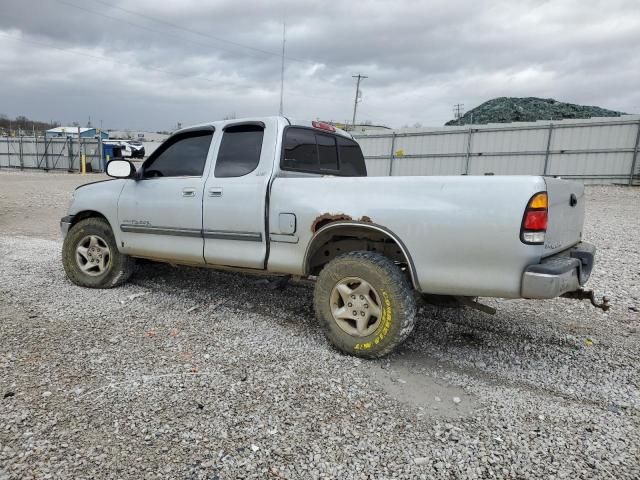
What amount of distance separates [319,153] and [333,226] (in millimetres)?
1251

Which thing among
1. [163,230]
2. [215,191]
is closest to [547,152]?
[215,191]

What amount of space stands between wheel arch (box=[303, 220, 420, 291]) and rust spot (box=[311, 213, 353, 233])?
2 centimetres

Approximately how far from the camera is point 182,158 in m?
4.50

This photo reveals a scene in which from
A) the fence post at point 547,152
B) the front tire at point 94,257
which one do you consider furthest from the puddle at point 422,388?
the fence post at point 547,152

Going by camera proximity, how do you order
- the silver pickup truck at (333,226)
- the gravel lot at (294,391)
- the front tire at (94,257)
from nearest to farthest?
the gravel lot at (294,391) < the silver pickup truck at (333,226) < the front tire at (94,257)

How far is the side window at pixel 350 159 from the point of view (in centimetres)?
471

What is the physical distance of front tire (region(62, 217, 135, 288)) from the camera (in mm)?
4910

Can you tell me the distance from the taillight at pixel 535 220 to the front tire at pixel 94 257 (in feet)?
13.4

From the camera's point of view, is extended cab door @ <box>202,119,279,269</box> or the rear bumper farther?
extended cab door @ <box>202,119,279,269</box>

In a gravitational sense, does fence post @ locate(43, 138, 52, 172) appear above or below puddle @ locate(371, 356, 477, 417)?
above

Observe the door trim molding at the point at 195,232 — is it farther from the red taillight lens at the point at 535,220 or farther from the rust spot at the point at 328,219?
the red taillight lens at the point at 535,220

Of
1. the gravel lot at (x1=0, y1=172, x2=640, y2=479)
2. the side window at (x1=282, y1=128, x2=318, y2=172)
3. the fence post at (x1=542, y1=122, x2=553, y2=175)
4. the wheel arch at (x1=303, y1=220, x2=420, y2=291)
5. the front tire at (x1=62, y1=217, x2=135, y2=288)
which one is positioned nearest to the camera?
the gravel lot at (x1=0, y1=172, x2=640, y2=479)

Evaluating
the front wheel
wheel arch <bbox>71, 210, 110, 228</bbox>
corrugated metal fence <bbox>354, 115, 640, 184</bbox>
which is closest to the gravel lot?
the front wheel

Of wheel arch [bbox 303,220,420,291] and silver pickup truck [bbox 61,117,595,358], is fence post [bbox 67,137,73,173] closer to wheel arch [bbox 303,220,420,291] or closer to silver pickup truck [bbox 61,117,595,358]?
silver pickup truck [bbox 61,117,595,358]
